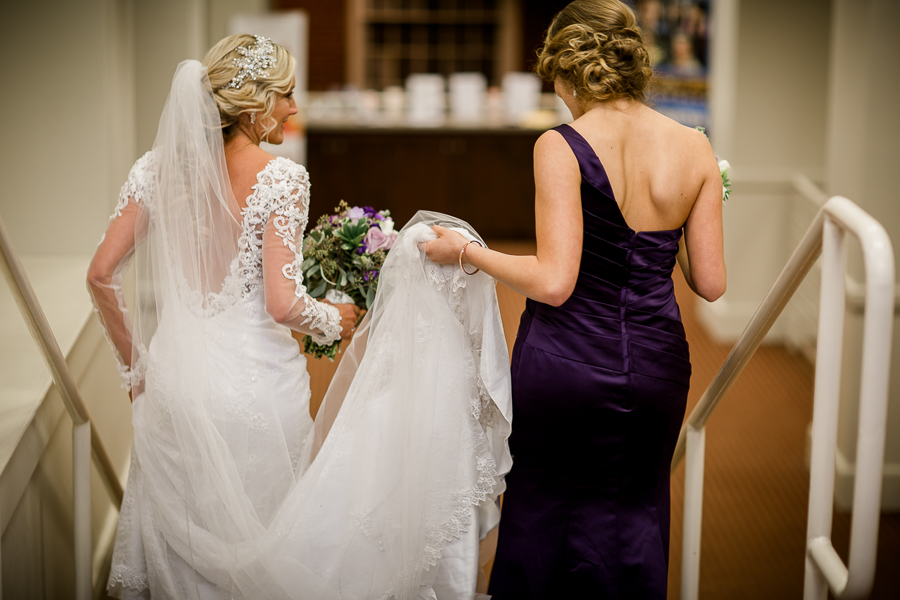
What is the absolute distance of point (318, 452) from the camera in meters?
2.20

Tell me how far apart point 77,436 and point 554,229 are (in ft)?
4.39

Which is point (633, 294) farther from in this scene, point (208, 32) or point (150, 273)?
point (208, 32)

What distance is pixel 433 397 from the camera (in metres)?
2.10

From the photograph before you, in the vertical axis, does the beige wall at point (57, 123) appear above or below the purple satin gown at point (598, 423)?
above

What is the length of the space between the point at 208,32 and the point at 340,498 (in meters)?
5.93

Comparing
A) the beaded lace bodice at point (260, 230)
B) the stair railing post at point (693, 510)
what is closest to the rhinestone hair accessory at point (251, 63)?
the beaded lace bodice at point (260, 230)

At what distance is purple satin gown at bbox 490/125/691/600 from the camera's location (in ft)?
6.61

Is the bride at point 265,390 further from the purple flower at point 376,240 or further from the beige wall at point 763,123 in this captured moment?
the beige wall at point 763,123

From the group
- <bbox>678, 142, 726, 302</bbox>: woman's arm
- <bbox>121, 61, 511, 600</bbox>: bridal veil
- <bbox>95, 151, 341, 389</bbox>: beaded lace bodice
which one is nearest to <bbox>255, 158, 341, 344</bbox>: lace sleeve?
<bbox>95, 151, 341, 389</bbox>: beaded lace bodice

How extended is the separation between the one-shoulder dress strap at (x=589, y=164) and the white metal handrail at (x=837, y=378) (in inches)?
16.5

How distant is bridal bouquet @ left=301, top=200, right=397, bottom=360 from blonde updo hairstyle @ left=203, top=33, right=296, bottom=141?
34 cm

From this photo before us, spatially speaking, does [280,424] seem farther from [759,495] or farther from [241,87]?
[759,495]

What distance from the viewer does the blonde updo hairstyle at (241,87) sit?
213 centimetres

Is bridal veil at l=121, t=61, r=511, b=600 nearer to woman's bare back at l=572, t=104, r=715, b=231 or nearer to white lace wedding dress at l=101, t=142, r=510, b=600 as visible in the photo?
white lace wedding dress at l=101, t=142, r=510, b=600
